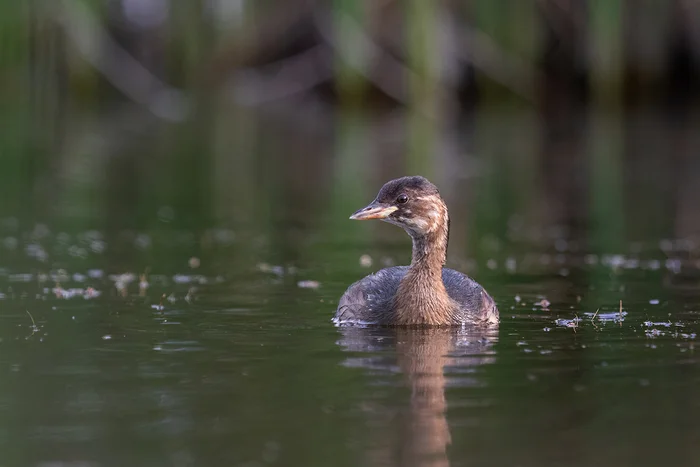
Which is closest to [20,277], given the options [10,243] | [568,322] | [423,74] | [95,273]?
[95,273]

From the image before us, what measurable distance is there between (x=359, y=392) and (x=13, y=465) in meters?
2.15

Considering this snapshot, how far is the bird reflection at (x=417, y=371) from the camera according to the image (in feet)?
20.9

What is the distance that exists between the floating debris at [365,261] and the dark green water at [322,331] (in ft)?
0.31

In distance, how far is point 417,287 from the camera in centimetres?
1042

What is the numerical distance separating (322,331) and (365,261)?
3.77m

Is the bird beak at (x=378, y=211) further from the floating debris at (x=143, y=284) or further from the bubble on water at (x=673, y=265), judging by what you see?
the bubble on water at (x=673, y=265)

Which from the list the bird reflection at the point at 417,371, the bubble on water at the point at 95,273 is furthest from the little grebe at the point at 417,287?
the bubble on water at the point at 95,273

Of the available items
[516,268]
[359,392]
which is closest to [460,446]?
[359,392]

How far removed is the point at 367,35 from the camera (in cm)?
3303

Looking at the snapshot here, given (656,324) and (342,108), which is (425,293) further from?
(342,108)

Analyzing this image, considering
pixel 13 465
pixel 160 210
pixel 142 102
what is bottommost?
pixel 13 465

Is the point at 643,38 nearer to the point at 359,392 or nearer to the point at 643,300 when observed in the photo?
the point at 643,300

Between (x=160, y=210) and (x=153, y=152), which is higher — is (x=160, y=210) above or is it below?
below

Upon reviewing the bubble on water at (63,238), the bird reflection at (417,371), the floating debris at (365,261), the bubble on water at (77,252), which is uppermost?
the bubble on water at (63,238)
